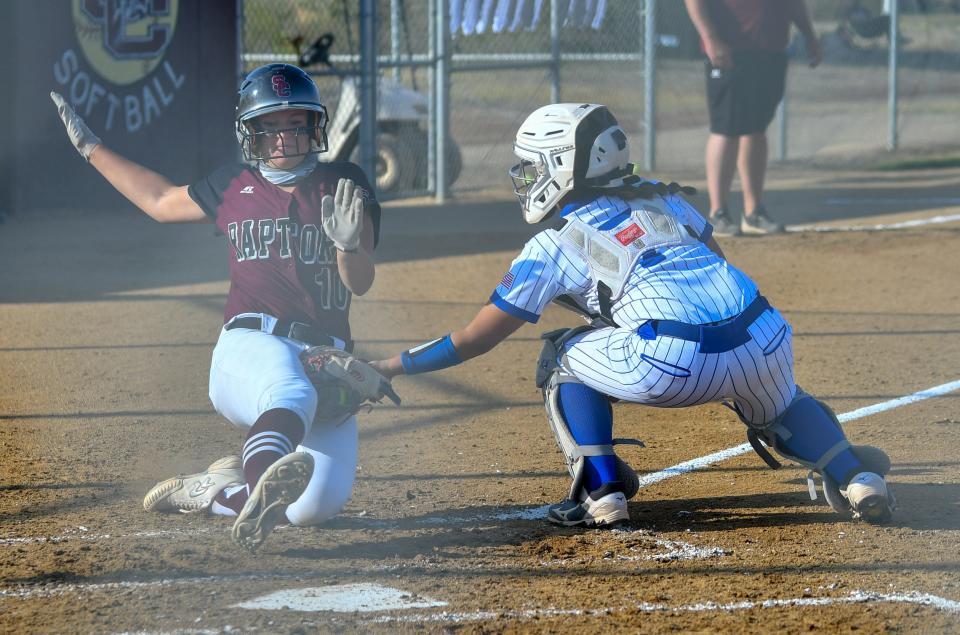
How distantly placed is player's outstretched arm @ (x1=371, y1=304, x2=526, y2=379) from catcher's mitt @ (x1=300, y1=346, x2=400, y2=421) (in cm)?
8

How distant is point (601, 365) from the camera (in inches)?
166

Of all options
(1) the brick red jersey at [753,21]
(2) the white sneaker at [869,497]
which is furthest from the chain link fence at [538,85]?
(2) the white sneaker at [869,497]

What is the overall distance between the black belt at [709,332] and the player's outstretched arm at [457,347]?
45 cm

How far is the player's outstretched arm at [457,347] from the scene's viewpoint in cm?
422

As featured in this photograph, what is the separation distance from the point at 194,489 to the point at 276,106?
130 cm

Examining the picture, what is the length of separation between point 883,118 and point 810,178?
7304 millimetres

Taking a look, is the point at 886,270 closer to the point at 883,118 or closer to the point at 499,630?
the point at 499,630

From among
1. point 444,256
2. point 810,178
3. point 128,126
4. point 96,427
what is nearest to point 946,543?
point 96,427

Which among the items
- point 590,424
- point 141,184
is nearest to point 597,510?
point 590,424

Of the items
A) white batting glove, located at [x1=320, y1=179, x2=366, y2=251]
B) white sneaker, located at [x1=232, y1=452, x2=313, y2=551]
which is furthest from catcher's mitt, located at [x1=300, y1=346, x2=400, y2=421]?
white sneaker, located at [x1=232, y1=452, x2=313, y2=551]

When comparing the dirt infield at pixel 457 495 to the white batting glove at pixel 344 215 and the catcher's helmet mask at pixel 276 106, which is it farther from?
the catcher's helmet mask at pixel 276 106

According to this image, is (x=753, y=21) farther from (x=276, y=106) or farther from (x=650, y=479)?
(x=276, y=106)

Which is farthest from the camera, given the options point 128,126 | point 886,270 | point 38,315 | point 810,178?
point 810,178

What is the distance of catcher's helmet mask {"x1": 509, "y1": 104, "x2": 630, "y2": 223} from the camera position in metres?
4.27
